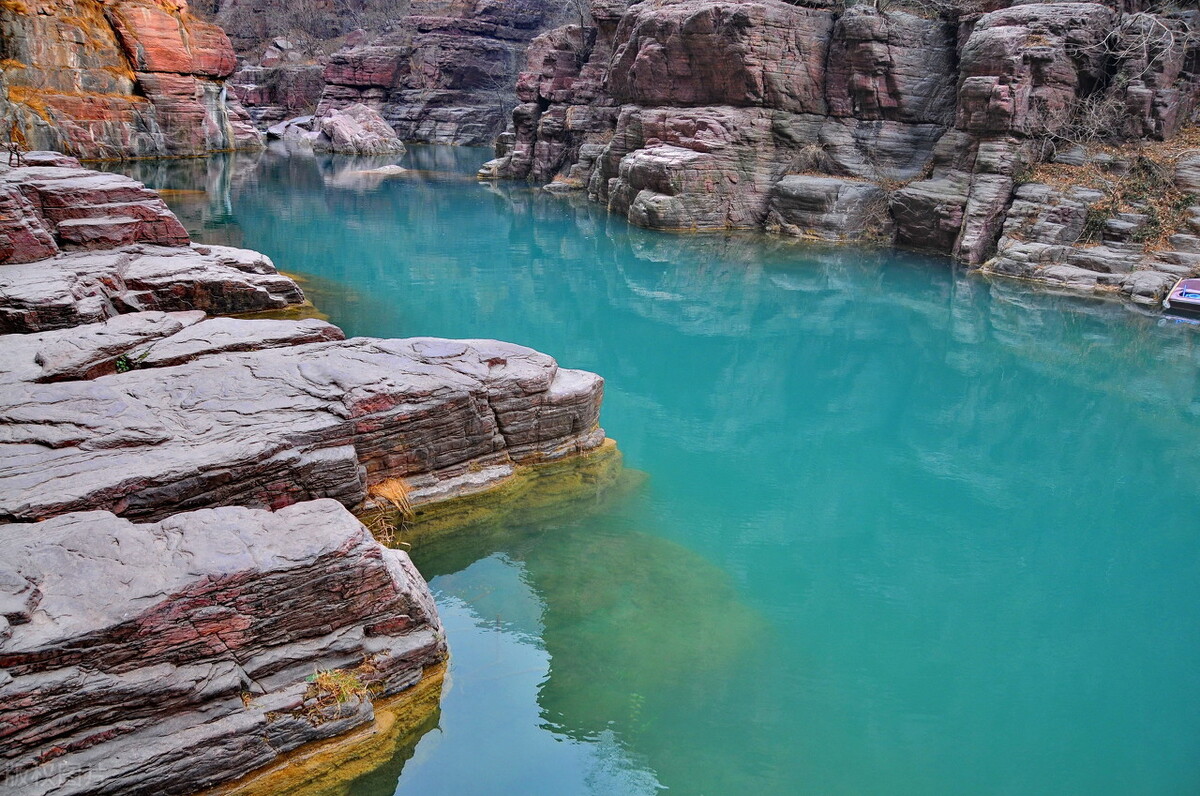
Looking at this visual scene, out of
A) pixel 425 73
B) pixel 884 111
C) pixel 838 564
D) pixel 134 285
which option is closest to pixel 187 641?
pixel 838 564

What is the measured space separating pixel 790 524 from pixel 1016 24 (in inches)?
634

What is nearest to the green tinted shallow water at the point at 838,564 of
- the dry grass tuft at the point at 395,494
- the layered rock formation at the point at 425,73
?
the dry grass tuft at the point at 395,494

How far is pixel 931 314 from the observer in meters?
16.2

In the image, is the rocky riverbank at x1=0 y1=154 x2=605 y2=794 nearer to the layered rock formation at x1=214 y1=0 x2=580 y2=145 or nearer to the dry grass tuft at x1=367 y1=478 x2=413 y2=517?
the dry grass tuft at x1=367 y1=478 x2=413 y2=517

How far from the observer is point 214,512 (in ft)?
17.9

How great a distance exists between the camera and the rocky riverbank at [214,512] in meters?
4.34

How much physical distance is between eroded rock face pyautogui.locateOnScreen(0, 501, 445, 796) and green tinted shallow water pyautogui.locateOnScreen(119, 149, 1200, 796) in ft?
2.11

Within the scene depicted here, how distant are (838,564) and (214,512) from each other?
517 centimetres

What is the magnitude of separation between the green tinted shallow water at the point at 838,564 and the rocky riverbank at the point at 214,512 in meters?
0.78

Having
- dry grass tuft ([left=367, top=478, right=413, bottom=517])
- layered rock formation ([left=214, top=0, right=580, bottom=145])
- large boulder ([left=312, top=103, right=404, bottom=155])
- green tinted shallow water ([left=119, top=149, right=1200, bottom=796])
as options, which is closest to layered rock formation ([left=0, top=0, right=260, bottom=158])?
large boulder ([left=312, top=103, right=404, bottom=155])

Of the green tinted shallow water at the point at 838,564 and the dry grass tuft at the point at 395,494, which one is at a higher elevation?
the dry grass tuft at the point at 395,494

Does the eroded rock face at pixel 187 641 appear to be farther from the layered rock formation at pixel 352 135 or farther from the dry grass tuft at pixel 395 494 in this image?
the layered rock formation at pixel 352 135

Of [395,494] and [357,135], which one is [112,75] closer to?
[357,135]

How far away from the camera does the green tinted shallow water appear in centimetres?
534
